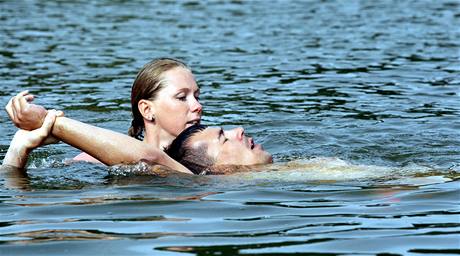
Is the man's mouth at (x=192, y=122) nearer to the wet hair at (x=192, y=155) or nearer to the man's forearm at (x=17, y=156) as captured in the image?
the wet hair at (x=192, y=155)

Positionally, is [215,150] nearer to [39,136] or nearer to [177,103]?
[177,103]

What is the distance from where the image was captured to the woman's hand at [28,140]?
7.66 m

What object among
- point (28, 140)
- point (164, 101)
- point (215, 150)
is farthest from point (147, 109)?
point (28, 140)

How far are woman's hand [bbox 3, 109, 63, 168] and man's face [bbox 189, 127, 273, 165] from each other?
1.16m

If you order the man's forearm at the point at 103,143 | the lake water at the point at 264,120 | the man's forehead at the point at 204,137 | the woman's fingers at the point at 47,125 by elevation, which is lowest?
the lake water at the point at 264,120

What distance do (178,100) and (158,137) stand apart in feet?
1.42

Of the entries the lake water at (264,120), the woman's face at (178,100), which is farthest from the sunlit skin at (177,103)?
the lake water at (264,120)

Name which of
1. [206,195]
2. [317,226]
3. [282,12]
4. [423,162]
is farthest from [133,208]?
[282,12]

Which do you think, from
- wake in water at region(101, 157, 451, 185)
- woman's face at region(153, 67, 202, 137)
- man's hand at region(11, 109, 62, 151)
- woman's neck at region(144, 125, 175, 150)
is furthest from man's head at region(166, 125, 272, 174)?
man's hand at region(11, 109, 62, 151)

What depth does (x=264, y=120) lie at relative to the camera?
1182 centimetres

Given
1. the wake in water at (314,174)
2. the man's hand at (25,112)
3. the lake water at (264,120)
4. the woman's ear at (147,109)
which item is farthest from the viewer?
the woman's ear at (147,109)

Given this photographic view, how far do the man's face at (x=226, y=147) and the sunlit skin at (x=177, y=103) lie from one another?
2.52ft

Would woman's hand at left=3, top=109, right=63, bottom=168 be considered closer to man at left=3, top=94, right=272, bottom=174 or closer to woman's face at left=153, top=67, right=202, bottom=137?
man at left=3, top=94, right=272, bottom=174

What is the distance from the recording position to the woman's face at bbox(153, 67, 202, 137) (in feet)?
29.5
